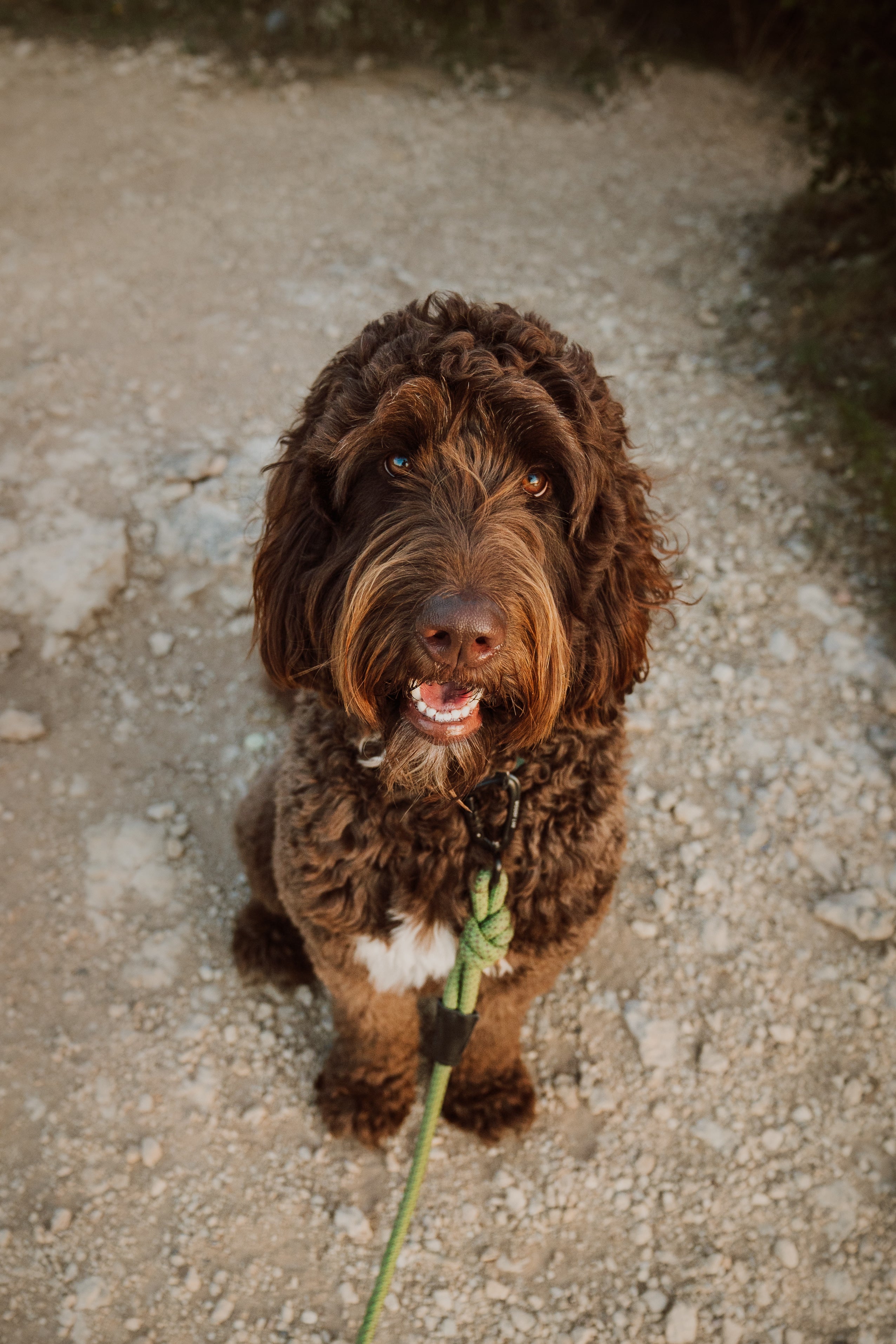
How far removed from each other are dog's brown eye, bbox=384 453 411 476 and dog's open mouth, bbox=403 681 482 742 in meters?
0.52

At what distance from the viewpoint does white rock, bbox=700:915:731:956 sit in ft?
11.2

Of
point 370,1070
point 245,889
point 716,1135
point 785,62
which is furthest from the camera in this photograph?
point 785,62

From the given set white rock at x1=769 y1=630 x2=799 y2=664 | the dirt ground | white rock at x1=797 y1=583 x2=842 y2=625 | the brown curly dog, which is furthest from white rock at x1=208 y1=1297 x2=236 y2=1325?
white rock at x1=797 y1=583 x2=842 y2=625

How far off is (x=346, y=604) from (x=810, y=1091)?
2.45m

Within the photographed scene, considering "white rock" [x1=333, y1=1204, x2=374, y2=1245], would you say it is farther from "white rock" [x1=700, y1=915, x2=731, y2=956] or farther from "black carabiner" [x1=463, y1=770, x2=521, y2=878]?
"white rock" [x1=700, y1=915, x2=731, y2=956]

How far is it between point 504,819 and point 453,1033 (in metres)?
0.62

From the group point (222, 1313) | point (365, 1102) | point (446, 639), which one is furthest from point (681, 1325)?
point (446, 639)

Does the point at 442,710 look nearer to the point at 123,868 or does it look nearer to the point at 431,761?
the point at 431,761

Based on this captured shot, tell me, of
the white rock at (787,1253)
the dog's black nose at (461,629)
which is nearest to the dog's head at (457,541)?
the dog's black nose at (461,629)

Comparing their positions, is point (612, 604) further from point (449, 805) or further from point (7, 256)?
point (7, 256)

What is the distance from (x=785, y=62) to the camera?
281 inches

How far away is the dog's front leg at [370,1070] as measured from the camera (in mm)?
2867

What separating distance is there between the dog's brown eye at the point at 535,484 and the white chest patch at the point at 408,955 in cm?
118

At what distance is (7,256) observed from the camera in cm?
532
